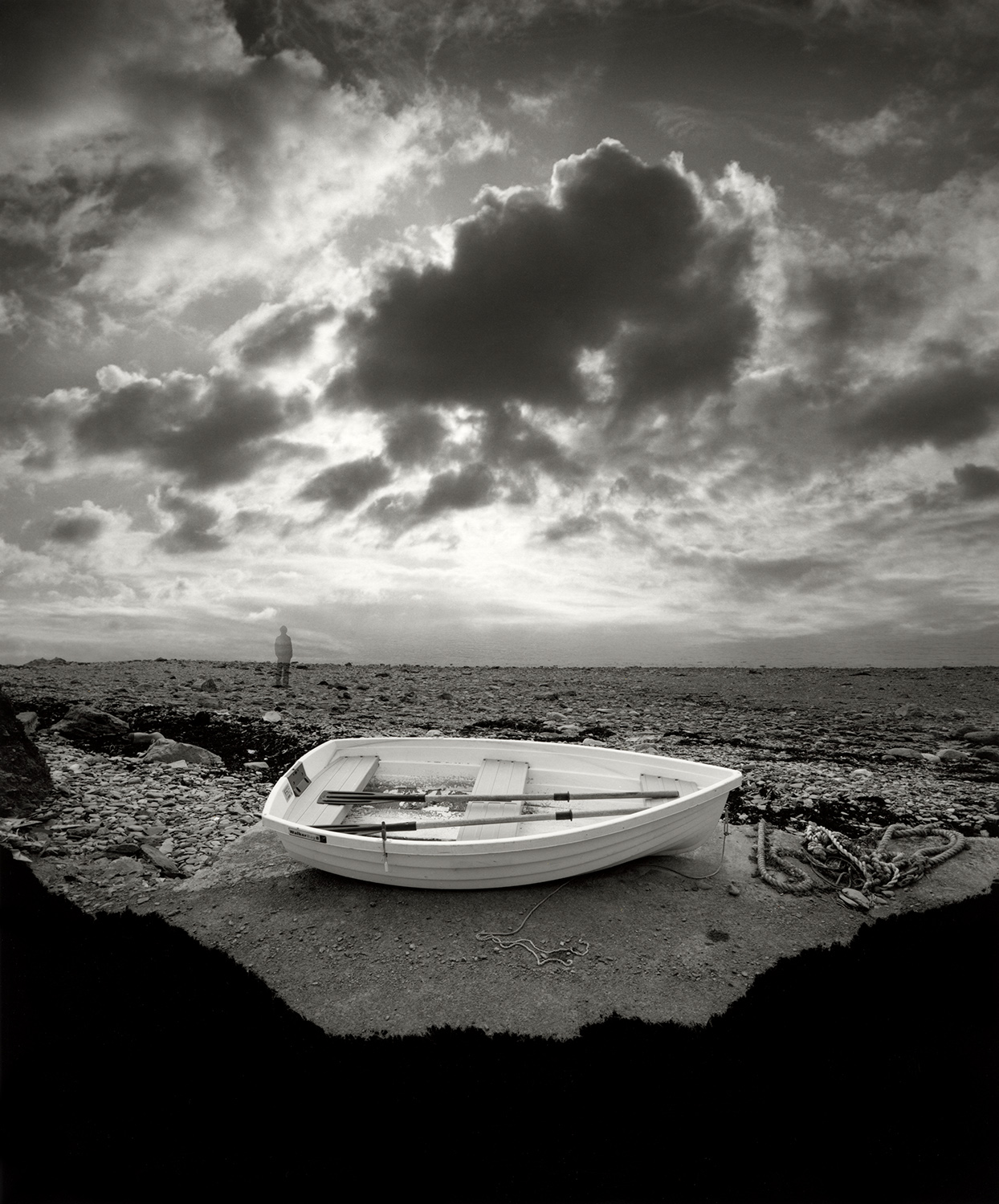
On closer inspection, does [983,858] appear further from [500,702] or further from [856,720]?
[500,702]

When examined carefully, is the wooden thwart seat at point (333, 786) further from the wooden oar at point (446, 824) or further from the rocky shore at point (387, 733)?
the rocky shore at point (387, 733)

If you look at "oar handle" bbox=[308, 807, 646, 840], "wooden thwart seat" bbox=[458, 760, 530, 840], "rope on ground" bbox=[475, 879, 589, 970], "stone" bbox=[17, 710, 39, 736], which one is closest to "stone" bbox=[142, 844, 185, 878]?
"oar handle" bbox=[308, 807, 646, 840]

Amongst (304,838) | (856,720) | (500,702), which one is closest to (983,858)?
(304,838)

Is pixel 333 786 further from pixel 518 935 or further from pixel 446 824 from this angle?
pixel 518 935

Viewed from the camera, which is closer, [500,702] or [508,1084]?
[508,1084]

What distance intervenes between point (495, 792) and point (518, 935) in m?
2.50

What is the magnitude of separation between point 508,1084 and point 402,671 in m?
29.6

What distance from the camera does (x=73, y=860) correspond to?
8.16 meters

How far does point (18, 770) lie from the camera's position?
941 cm

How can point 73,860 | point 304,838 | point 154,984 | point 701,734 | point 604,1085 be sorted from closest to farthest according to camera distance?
point 604,1085
point 154,984
point 304,838
point 73,860
point 701,734

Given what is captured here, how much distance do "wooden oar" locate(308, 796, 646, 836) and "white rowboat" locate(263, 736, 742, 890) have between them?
2 centimetres

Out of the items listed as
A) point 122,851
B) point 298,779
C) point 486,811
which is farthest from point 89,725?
Answer: point 486,811

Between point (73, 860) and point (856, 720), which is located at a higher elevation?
point (856, 720)

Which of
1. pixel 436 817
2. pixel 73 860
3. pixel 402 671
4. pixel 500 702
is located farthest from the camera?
pixel 402 671
